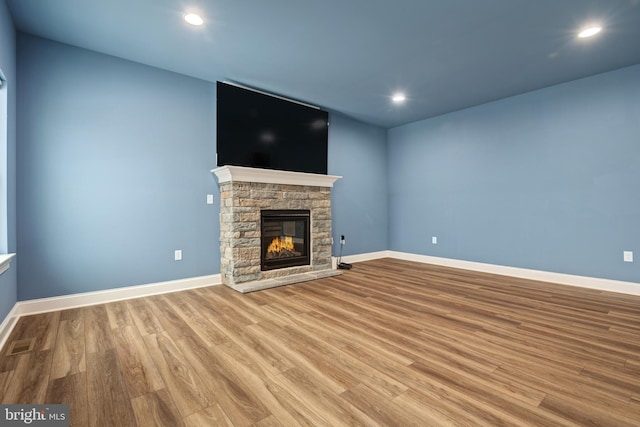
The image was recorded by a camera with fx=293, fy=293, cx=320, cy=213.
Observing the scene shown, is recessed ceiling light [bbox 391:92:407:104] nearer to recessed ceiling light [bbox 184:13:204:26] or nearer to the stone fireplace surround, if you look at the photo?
the stone fireplace surround

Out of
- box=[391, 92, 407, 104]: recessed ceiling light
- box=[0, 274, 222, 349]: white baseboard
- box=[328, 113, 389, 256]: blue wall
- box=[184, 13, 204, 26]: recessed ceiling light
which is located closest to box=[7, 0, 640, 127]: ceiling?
box=[184, 13, 204, 26]: recessed ceiling light

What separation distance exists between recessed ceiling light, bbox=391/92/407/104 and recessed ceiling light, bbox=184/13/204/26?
2.64 m

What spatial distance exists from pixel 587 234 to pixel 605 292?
0.69 metres

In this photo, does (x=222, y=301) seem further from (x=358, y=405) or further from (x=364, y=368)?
(x=358, y=405)

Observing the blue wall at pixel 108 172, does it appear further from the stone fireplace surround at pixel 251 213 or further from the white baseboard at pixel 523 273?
the white baseboard at pixel 523 273

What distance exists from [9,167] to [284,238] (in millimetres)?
2830

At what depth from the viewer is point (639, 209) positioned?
10.8 ft

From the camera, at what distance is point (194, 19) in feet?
8.16

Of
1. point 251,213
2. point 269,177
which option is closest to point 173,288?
point 251,213

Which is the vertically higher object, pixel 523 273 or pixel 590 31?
pixel 590 31

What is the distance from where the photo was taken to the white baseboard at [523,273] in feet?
11.1

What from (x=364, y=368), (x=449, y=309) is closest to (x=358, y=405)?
(x=364, y=368)

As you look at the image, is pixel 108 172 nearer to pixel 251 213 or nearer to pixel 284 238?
pixel 251 213

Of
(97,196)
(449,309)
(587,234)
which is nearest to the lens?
(449,309)
